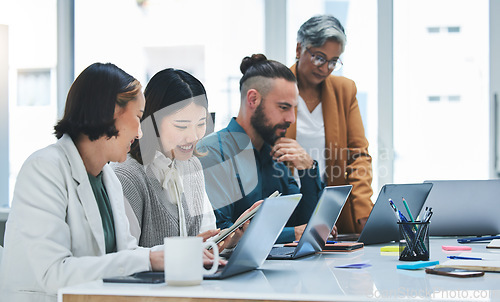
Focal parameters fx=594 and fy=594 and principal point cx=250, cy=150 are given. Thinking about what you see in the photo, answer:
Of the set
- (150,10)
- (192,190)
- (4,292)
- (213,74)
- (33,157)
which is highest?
(150,10)

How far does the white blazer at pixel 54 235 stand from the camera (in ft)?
4.25

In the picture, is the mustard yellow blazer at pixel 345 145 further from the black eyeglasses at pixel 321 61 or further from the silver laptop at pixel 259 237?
the silver laptop at pixel 259 237

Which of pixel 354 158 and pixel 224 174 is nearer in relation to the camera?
pixel 224 174

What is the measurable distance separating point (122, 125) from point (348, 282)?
75 cm

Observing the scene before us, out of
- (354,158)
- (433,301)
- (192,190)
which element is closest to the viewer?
(433,301)

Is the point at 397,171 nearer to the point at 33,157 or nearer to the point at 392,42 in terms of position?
the point at 392,42

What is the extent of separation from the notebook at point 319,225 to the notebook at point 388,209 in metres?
0.23

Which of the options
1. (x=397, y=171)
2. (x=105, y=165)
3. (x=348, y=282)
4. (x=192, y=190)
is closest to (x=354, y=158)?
(x=397, y=171)

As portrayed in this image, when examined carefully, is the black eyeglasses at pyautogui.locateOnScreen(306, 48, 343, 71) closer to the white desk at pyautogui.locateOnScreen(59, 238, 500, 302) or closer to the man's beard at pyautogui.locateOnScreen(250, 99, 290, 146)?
the man's beard at pyautogui.locateOnScreen(250, 99, 290, 146)

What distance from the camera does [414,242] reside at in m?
1.61

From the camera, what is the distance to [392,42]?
12.7 feet

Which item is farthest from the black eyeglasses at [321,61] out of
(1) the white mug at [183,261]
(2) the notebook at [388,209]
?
(1) the white mug at [183,261]

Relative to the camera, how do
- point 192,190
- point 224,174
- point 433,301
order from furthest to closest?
point 224,174
point 192,190
point 433,301

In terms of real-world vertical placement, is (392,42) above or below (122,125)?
above
